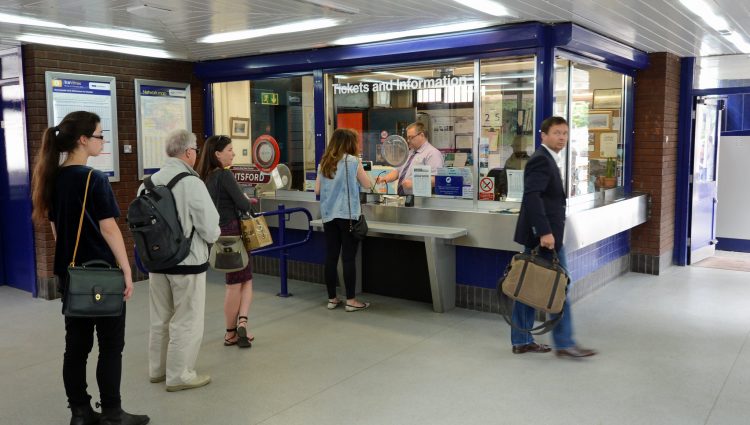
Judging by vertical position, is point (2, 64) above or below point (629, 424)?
above

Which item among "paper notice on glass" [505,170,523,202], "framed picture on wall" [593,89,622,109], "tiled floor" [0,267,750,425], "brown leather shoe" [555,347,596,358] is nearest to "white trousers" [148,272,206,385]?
"tiled floor" [0,267,750,425]

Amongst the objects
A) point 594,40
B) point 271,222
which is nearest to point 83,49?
point 271,222

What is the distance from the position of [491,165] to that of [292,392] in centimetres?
289

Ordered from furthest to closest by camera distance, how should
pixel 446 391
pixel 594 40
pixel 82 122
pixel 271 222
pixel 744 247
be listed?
pixel 744 247, pixel 271 222, pixel 594 40, pixel 446 391, pixel 82 122

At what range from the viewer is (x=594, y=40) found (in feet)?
19.0

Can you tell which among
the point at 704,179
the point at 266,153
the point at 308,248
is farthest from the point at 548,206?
the point at 704,179

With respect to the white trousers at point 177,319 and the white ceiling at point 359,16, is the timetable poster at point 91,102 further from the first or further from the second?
the white trousers at point 177,319

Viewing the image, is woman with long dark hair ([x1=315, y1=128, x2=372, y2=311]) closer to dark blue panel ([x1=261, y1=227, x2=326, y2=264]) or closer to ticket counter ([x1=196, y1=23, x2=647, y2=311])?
ticket counter ([x1=196, y1=23, x2=647, y2=311])

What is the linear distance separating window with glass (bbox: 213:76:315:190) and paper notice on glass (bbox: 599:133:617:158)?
3105mm

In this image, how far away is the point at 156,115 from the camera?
7.35m

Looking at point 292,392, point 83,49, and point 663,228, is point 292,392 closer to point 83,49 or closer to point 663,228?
point 83,49

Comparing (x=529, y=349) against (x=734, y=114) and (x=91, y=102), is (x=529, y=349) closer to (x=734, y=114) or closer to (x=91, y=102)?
(x=91, y=102)

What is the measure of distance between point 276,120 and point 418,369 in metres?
4.02

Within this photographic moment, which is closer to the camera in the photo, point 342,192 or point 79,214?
point 79,214
